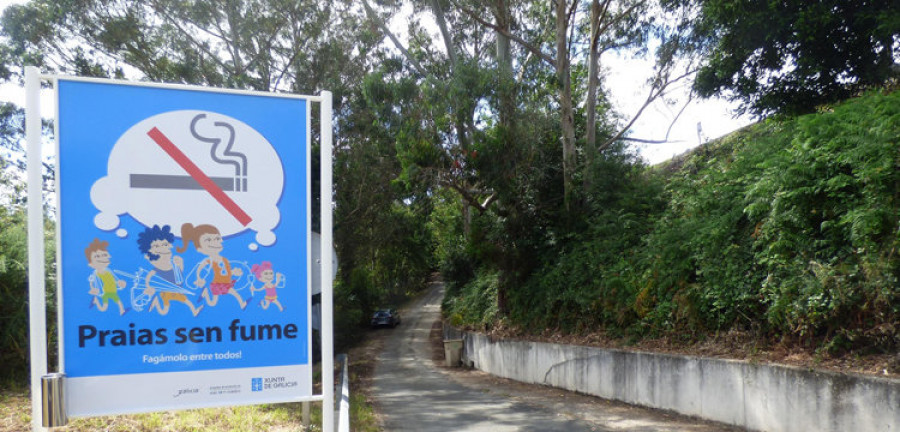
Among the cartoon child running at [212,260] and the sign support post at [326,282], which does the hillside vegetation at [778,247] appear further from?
the cartoon child running at [212,260]

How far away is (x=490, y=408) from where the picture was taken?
34.6 ft

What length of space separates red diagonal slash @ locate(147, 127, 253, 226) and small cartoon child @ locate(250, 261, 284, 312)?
31cm

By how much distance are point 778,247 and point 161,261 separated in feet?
24.0

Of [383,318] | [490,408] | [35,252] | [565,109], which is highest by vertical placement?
[565,109]

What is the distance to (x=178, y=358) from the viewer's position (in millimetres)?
3842

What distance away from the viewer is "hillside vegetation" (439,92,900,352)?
6.83 m

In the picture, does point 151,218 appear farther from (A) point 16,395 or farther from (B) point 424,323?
(B) point 424,323

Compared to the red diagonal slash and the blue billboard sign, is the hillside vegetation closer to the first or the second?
the blue billboard sign

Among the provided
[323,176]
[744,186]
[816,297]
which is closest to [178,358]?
[323,176]

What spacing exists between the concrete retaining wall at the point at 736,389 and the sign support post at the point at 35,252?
23.9 ft

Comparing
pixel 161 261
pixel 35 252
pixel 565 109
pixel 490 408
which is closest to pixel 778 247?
pixel 490 408

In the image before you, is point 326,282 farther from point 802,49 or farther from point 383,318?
point 383,318

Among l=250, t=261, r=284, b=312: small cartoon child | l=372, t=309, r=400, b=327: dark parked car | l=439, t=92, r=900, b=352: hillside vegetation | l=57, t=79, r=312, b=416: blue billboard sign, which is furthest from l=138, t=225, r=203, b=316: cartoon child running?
l=372, t=309, r=400, b=327: dark parked car

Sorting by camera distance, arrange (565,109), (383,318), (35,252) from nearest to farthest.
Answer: (35,252)
(565,109)
(383,318)
